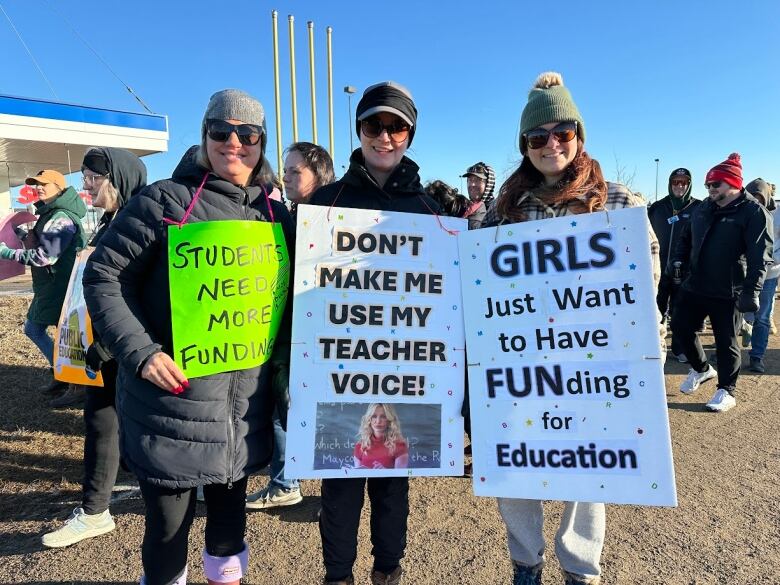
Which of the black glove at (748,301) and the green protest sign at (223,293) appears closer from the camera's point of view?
the green protest sign at (223,293)

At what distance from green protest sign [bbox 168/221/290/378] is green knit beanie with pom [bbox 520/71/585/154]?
3.52ft

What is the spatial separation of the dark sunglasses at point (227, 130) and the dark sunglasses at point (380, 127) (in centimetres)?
45

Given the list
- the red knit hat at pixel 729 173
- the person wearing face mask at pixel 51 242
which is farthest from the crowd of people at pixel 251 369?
the red knit hat at pixel 729 173

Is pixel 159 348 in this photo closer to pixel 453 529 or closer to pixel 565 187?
pixel 565 187

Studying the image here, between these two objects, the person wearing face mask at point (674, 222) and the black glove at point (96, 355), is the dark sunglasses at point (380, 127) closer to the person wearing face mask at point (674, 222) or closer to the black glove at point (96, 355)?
the black glove at point (96, 355)

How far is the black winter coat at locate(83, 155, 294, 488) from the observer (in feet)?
5.84

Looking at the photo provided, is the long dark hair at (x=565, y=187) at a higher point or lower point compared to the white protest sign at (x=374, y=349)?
higher

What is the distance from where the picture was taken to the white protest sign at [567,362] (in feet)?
6.01

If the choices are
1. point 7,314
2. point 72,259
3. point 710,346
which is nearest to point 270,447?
point 72,259

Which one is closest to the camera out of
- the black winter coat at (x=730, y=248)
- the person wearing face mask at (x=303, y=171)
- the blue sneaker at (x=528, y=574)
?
the blue sneaker at (x=528, y=574)

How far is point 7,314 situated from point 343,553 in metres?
9.05

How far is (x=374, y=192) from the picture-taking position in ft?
7.08

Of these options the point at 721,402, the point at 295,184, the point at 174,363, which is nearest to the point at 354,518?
the point at 174,363

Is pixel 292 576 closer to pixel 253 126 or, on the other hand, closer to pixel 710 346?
pixel 253 126
